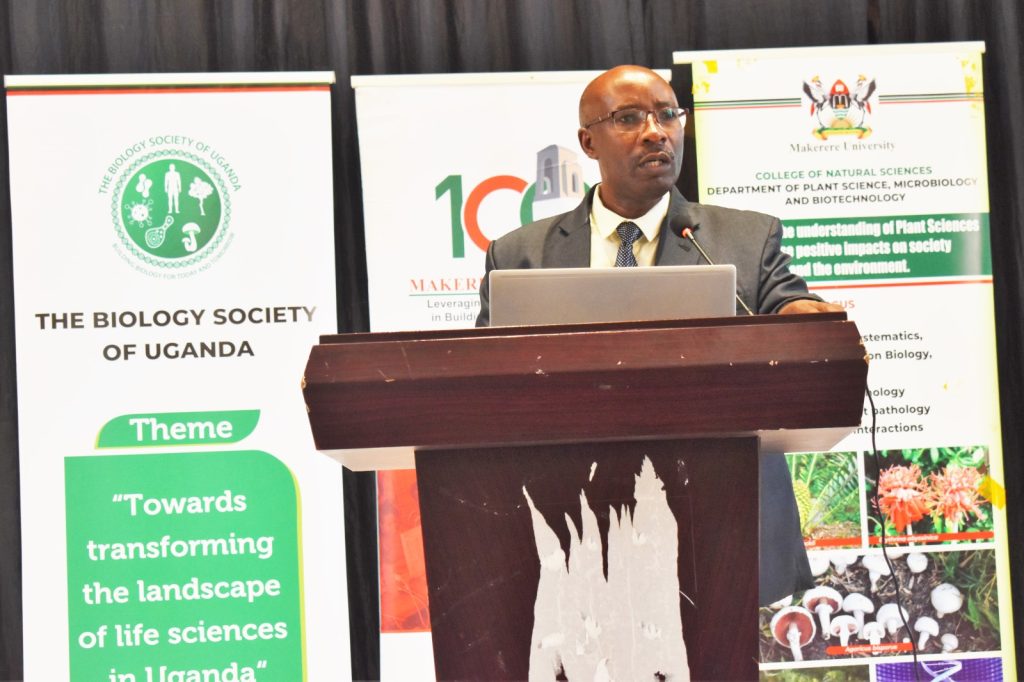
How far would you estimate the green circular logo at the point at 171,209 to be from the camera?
12.1 feet

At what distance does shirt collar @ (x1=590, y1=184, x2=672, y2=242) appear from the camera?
8.27 feet

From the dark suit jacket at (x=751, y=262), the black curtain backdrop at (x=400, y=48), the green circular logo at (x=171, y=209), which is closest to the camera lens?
the dark suit jacket at (x=751, y=262)

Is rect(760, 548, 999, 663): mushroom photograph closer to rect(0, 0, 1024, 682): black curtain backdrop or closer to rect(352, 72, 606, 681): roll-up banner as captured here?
rect(0, 0, 1024, 682): black curtain backdrop

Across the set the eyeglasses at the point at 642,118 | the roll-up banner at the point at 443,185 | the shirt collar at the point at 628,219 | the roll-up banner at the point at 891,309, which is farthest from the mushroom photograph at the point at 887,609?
the eyeglasses at the point at 642,118

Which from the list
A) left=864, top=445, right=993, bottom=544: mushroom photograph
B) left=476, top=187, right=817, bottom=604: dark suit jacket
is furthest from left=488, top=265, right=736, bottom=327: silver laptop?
left=864, top=445, right=993, bottom=544: mushroom photograph

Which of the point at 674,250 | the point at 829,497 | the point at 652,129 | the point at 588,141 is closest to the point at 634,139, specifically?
the point at 652,129

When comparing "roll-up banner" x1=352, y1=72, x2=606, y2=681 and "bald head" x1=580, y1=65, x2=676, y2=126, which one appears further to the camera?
"roll-up banner" x1=352, y1=72, x2=606, y2=681

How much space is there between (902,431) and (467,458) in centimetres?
265

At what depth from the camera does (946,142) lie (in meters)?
3.81

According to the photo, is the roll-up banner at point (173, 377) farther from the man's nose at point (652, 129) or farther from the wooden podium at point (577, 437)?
the wooden podium at point (577, 437)

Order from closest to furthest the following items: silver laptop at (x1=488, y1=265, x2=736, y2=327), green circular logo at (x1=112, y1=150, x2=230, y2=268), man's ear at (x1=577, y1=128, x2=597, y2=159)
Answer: silver laptop at (x1=488, y1=265, x2=736, y2=327) → man's ear at (x1=577, y1=128, x2=597, y2=159) → green circular logo at (x1=112, y1=150, x2=230, y2=268)

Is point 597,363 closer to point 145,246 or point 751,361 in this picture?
point 751,361


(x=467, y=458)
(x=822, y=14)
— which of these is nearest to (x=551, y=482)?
(x=467, y=458)

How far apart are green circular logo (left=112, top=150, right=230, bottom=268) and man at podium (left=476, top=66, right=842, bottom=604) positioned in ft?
4.66
